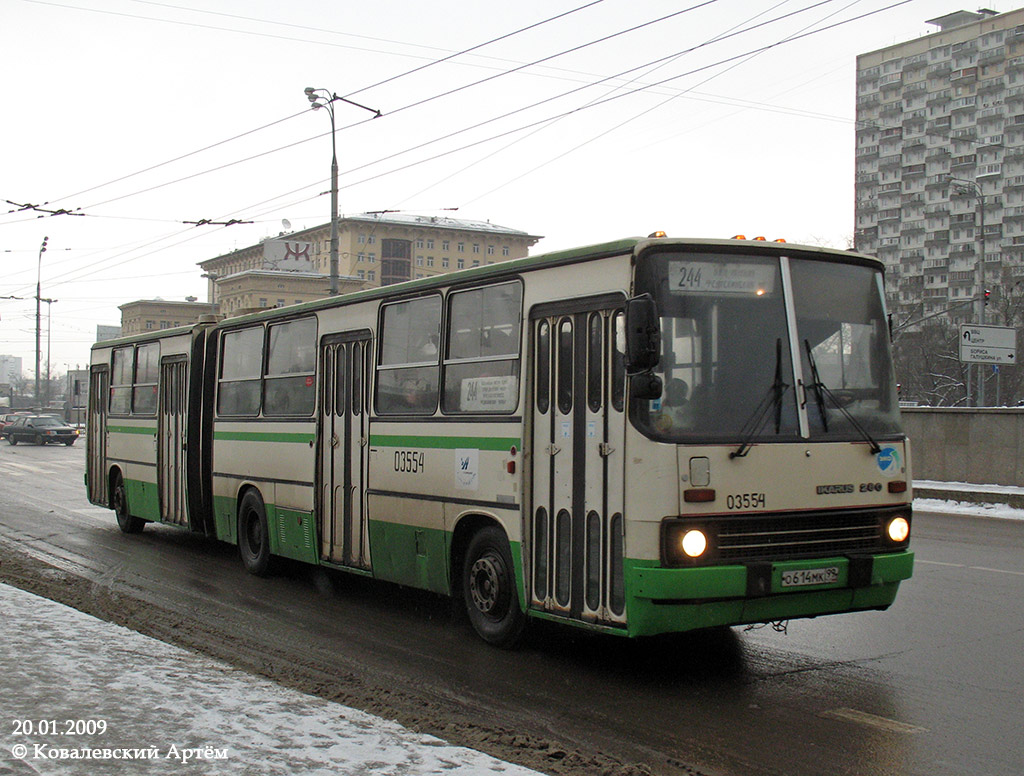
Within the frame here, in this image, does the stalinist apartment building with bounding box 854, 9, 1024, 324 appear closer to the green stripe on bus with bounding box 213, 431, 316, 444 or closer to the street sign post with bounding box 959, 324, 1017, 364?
the street sign post with bounding box 959, 324, 1017, 364

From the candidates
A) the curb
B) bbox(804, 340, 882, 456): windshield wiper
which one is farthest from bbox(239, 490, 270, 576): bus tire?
the curb

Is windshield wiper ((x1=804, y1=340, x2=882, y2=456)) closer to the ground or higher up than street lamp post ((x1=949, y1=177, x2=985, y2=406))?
closer to the ground

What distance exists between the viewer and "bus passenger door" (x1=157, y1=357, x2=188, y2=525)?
1379cm

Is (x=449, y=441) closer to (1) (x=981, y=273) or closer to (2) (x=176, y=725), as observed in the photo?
(2) (x=176, y=725)

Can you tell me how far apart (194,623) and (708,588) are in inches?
179

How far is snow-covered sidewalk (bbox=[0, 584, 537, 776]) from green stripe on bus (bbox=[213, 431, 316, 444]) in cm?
404

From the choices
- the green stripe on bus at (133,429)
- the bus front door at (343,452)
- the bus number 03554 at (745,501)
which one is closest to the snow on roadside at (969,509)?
the bus front door at (343,452)

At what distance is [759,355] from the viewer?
681 cm

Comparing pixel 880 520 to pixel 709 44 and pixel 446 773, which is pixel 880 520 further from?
pixel 709 44

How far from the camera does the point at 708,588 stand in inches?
251

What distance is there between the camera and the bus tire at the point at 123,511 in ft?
51.6

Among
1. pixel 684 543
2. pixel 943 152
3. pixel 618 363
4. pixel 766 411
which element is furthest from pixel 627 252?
pixel 943 152

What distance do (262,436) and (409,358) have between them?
3.21 metres

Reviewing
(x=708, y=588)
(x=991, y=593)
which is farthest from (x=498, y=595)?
(x=991, y=593)
